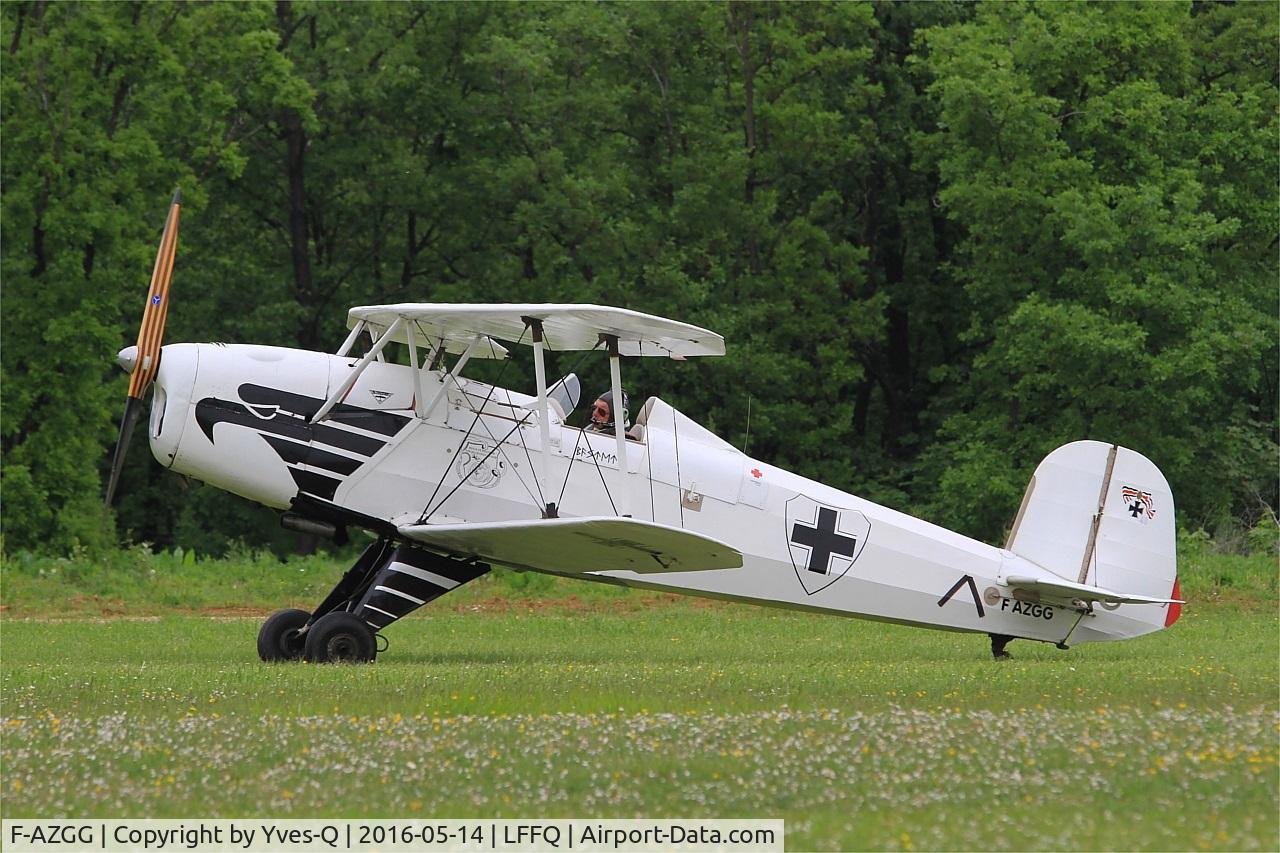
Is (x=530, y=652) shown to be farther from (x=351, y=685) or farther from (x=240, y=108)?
(x=240, y=108)

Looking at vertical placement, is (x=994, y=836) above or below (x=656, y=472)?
below

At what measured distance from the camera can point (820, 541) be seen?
14289 millimetres

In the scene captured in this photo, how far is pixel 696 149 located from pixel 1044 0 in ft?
28.8

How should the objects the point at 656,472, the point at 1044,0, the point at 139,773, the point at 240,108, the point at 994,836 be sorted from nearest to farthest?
the point at 994,836 → the point at 139,773 → the point at 656,472 → the point at 1044,0 → the point at 240,108

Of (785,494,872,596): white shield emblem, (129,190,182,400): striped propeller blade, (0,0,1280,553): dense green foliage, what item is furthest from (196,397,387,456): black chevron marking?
(0,0,1280,553): dense green foliage

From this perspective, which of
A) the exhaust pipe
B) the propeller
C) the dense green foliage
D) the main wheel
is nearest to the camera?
the propeller

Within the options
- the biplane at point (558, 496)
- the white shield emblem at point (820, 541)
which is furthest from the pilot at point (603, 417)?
the white shield emblem at point (820, 541)

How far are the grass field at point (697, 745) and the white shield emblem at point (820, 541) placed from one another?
89 centimetres

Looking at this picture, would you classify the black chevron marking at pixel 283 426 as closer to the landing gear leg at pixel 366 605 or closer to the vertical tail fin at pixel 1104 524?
the landing gear leg at pixel 366 605

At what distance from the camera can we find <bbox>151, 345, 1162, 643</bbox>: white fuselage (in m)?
13.2

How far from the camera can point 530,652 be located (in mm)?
16062

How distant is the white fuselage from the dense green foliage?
16.7 metres

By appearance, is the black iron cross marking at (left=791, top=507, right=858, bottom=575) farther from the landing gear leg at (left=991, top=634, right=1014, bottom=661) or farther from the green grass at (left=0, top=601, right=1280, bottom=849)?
the landing gear leg at (left=991, top=634, right=1014, bottom=661)

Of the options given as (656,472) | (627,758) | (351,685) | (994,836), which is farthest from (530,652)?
(994,836)
